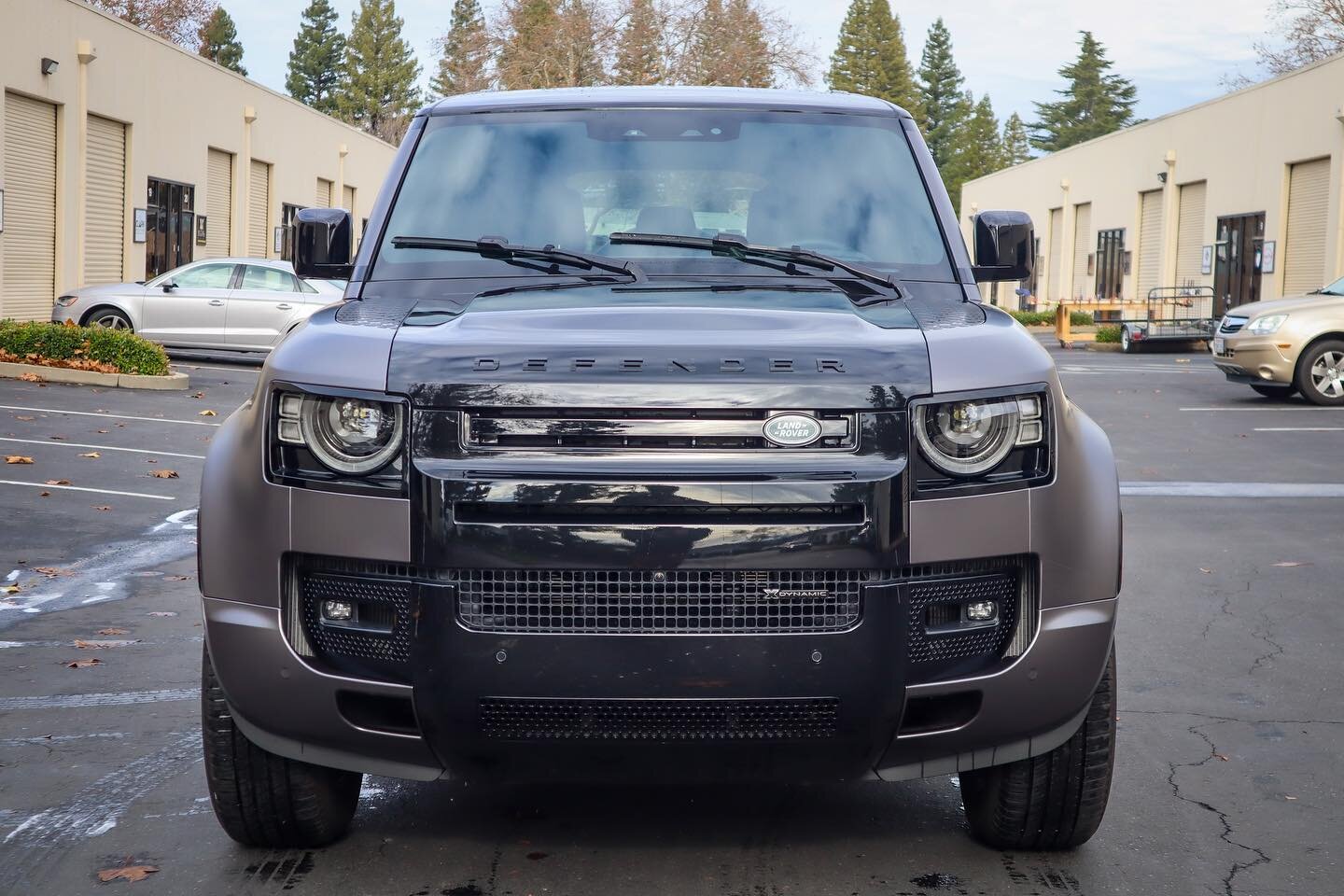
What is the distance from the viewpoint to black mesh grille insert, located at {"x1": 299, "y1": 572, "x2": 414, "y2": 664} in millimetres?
3316

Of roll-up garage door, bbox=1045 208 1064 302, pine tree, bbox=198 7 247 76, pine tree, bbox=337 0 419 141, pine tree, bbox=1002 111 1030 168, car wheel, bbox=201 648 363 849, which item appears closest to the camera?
car wheel, bbox=201 648 363 849

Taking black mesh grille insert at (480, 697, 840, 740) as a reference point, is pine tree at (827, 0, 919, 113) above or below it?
above

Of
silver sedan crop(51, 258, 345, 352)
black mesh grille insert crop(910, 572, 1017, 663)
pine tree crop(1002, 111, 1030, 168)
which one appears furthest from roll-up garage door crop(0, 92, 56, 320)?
pine tree crop(1002, 111, 1030, 168)

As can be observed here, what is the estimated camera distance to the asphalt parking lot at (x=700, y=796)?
3.79 meters

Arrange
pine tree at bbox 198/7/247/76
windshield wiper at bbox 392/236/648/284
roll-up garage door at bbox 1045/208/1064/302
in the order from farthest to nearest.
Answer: pine tree at bbox 198/7/247/76 < roll-up garage door at bbox 1045/208/1064/302 < windshield wiper at bbox 392/236/648/284

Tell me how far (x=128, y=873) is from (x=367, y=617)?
1015 mm

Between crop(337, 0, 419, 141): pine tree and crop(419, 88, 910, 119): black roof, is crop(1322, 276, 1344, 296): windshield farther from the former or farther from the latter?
crop(337, 0, 419, 141): pine tree

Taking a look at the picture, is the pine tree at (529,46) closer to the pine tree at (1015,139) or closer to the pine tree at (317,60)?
the pine tree at (317,60)

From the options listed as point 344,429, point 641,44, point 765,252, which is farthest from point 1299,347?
point 641,44

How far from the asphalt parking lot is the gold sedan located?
31.7 feet

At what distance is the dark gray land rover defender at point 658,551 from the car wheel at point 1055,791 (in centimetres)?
2

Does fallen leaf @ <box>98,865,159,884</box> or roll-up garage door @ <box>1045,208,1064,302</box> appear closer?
fallen leaf @ <box>98,865,159,884</box>

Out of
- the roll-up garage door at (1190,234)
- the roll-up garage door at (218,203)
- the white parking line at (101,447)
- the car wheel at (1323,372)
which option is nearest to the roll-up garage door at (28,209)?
the roll-up garage door at (218,203)

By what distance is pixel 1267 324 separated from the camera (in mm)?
18062
